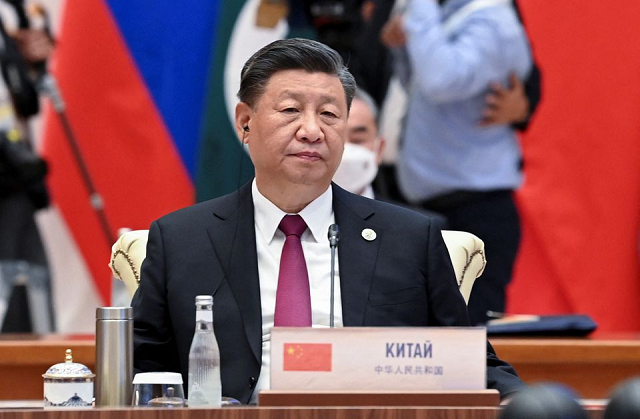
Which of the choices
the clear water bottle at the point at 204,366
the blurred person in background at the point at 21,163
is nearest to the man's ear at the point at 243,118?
the clear water bottle at the point at 204,366

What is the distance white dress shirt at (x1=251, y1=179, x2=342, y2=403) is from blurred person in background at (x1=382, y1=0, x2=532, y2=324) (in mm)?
2221

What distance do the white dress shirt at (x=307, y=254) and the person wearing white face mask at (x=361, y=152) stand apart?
152 centimetres

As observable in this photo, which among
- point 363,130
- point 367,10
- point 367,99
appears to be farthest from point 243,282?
point 367,10

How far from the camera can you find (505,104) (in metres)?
4.89

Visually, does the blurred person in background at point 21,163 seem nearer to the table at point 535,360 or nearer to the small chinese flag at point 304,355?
the table at point 535,360

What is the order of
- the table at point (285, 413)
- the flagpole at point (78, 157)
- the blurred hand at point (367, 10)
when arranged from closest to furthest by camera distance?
1. the table at point (285, 413)
2. the blurred hand at point (367, 10)
3. the flagpole at point (78, 157)

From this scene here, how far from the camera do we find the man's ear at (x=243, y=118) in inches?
100

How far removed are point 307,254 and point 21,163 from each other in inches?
124

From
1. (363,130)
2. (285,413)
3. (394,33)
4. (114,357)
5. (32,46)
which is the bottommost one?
(285,413)

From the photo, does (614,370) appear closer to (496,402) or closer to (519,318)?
(519,318)

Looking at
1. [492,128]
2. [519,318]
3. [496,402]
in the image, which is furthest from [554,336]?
[496,402]

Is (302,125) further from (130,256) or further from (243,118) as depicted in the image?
(130,256)

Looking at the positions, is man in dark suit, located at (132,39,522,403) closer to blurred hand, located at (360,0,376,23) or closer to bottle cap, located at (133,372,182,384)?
bottle cap, located at (133,372,182,384)

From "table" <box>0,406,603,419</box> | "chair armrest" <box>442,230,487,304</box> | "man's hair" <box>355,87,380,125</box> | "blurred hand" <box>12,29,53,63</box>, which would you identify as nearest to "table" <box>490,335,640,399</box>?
"chair armrest" <box>442,230,487,304</box>
